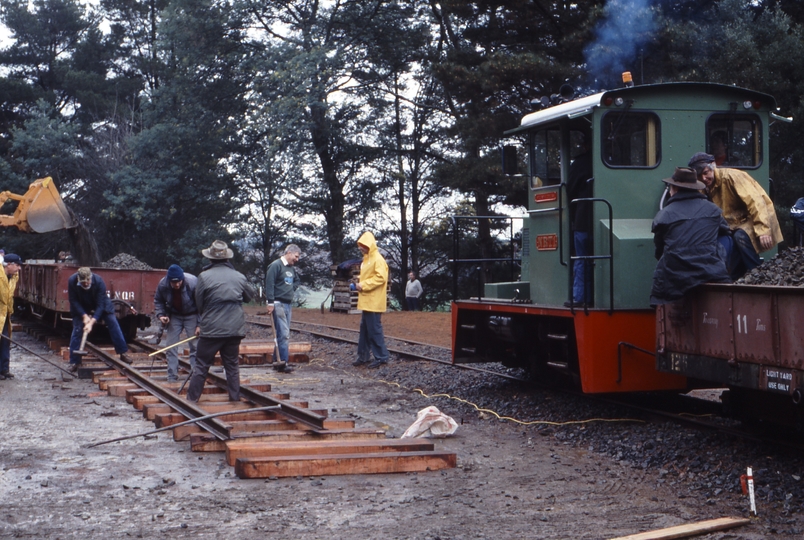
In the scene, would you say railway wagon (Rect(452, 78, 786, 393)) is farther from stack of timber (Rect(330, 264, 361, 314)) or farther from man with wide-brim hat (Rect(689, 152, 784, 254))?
stack of timber (Rect(330, 264, 361, 314))

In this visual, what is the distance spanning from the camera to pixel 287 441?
7.17 metres

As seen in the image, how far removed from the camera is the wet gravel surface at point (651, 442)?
563 cm

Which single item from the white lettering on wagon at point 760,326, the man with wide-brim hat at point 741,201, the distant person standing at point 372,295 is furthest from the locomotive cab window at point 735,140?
the distant person standing at point 372,295

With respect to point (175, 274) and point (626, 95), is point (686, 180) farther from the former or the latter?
point (175, 274)

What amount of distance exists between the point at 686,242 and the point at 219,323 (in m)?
4.61

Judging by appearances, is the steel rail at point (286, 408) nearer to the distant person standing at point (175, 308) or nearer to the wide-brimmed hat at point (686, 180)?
the distant person standing at point (175, 308)

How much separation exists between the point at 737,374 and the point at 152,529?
3968mm

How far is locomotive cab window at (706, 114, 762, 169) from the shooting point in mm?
8562

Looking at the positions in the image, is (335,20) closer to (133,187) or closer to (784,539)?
(133,187)

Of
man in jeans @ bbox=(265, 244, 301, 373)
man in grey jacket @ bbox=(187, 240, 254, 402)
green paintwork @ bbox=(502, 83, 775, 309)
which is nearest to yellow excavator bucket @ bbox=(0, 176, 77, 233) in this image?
man in jeans @ bbox=(265, 244, 301, 373)

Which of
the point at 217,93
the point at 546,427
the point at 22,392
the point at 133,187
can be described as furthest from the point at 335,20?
the point at 546,427

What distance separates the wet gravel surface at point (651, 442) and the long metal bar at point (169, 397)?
2.74 meters

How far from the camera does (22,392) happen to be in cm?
1076

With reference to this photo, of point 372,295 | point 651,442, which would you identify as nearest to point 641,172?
point 651,442
